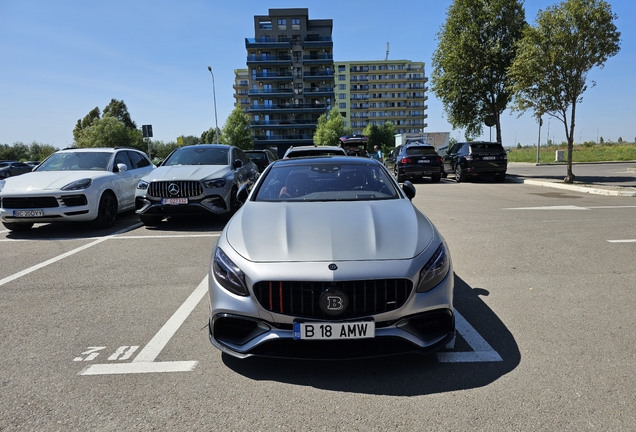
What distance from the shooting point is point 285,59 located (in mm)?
79750

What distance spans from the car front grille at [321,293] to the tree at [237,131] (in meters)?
69.7

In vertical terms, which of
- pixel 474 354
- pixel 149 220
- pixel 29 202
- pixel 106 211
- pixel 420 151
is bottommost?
pixel 474 354

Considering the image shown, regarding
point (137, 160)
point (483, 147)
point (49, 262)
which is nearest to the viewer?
point (49, 262)

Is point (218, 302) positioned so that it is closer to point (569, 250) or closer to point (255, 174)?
point (569, 250)

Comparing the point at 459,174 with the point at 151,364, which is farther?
the point at 459,174

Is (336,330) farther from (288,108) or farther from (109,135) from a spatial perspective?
(109,135)

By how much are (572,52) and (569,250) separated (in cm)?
1235

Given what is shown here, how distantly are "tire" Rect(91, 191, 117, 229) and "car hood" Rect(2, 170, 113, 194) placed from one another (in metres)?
0.46

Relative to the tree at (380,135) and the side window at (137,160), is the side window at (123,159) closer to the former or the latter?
the side window at (137,160)

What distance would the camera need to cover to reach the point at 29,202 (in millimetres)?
7953

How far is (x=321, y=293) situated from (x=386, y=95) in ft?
411

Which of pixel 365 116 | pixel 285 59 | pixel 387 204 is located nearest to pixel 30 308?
pixel 387 204

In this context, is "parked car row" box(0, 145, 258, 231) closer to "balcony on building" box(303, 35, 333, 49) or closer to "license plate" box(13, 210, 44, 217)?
"license plate" box(13, 210, 44, 217)

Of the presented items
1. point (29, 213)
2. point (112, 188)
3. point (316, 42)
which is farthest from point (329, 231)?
point (316, 42)
